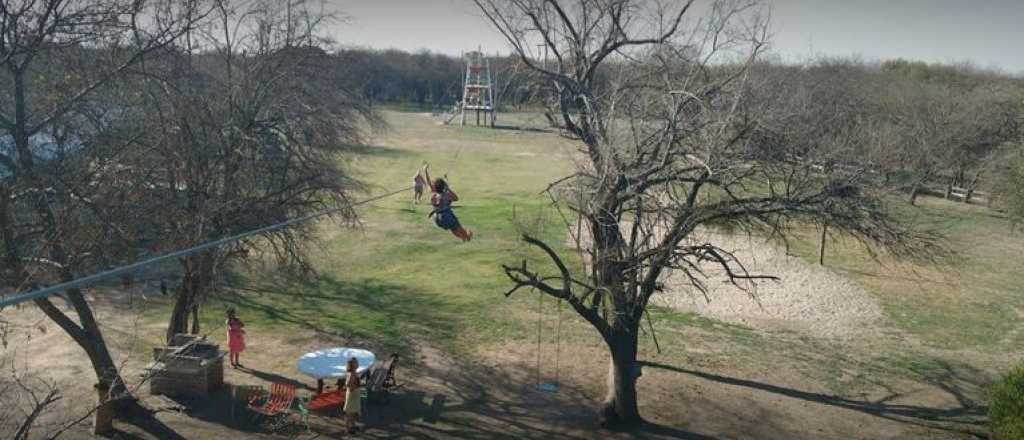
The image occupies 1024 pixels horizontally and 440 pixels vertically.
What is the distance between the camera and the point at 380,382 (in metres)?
12.9

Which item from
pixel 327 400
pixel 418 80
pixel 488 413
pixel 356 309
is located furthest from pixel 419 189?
pixel 418 80

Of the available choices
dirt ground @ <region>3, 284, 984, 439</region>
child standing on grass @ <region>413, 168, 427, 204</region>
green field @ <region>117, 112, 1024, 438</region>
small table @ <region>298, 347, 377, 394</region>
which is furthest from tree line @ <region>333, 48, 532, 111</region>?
small table @ <region>298, 347, 377, 394</region>

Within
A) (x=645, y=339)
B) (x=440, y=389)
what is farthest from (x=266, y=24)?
(x=645, y=339)

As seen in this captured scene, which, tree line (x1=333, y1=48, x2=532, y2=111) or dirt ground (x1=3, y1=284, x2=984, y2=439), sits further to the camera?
tree line (x1=333, y1=48, x2=532, y2=111)

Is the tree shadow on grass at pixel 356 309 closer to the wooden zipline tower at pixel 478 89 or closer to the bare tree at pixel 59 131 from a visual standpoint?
the bare tree at pixel 59 131

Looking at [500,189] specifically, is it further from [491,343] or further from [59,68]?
[59,68]

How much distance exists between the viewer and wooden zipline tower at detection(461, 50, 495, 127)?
63812 mm

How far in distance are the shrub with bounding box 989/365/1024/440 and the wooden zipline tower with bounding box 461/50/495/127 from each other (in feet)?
171

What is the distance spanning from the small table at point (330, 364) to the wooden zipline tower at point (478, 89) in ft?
159

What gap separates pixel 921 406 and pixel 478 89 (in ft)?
179

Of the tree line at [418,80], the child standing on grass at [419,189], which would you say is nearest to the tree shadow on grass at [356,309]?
the child standing on grass at [419,189]

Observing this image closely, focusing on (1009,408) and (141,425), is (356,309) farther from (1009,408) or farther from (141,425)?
(1009,408)

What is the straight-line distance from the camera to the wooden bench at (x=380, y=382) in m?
12.9

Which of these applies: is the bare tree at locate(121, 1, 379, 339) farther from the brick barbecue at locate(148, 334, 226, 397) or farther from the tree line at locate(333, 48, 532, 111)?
the tree line at locate(333, 48, 532, 111)
